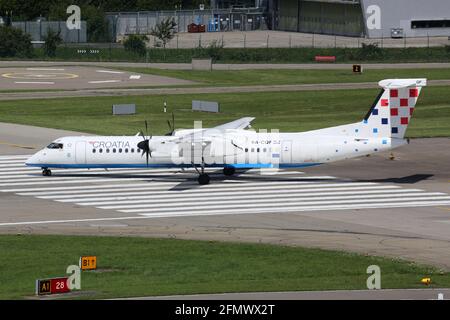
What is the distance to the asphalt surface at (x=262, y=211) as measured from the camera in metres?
44.9

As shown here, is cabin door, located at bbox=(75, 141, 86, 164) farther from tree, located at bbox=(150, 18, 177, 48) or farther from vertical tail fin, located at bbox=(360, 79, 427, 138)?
tree, located at bbox=(150, 18, 177, 48)

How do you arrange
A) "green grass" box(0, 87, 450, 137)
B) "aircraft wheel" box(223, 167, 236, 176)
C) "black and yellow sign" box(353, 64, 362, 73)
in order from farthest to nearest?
1. "black and yellow sign" box(353, 64, 362, 73)
2. "green grass" box(0, 87, 450, 137)
3. "aircraft wheel" box(223, 167, 236, 176)

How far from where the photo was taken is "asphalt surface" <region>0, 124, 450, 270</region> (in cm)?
4491

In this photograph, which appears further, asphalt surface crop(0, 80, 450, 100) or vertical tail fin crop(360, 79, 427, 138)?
asphalt surface crop(0, 80, 450, 100)

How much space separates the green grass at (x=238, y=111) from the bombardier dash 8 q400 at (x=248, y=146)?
1733 cm

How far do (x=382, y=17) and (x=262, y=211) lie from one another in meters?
101

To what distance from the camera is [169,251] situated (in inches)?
1654

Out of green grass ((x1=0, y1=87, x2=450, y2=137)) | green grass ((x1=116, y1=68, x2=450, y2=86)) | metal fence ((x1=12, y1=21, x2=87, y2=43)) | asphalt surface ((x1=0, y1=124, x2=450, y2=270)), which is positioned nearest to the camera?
asphalt surface ((x1=0, y1=124, x2=450, y2=270))

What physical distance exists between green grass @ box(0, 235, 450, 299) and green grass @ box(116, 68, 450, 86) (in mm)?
67143

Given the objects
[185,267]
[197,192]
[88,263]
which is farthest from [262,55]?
[88,263]

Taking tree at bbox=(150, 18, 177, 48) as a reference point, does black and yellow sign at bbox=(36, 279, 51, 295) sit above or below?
below

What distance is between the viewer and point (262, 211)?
51500 millimetres

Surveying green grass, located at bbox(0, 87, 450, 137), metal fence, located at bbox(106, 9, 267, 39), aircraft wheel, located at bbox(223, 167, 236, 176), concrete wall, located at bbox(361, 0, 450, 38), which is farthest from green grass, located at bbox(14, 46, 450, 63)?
aircraft wheel, located at bbox(223, 167, 236, 176)

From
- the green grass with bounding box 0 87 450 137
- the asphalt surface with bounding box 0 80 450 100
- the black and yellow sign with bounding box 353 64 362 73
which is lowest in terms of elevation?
the green grass with bounding box 0 87 450 137
